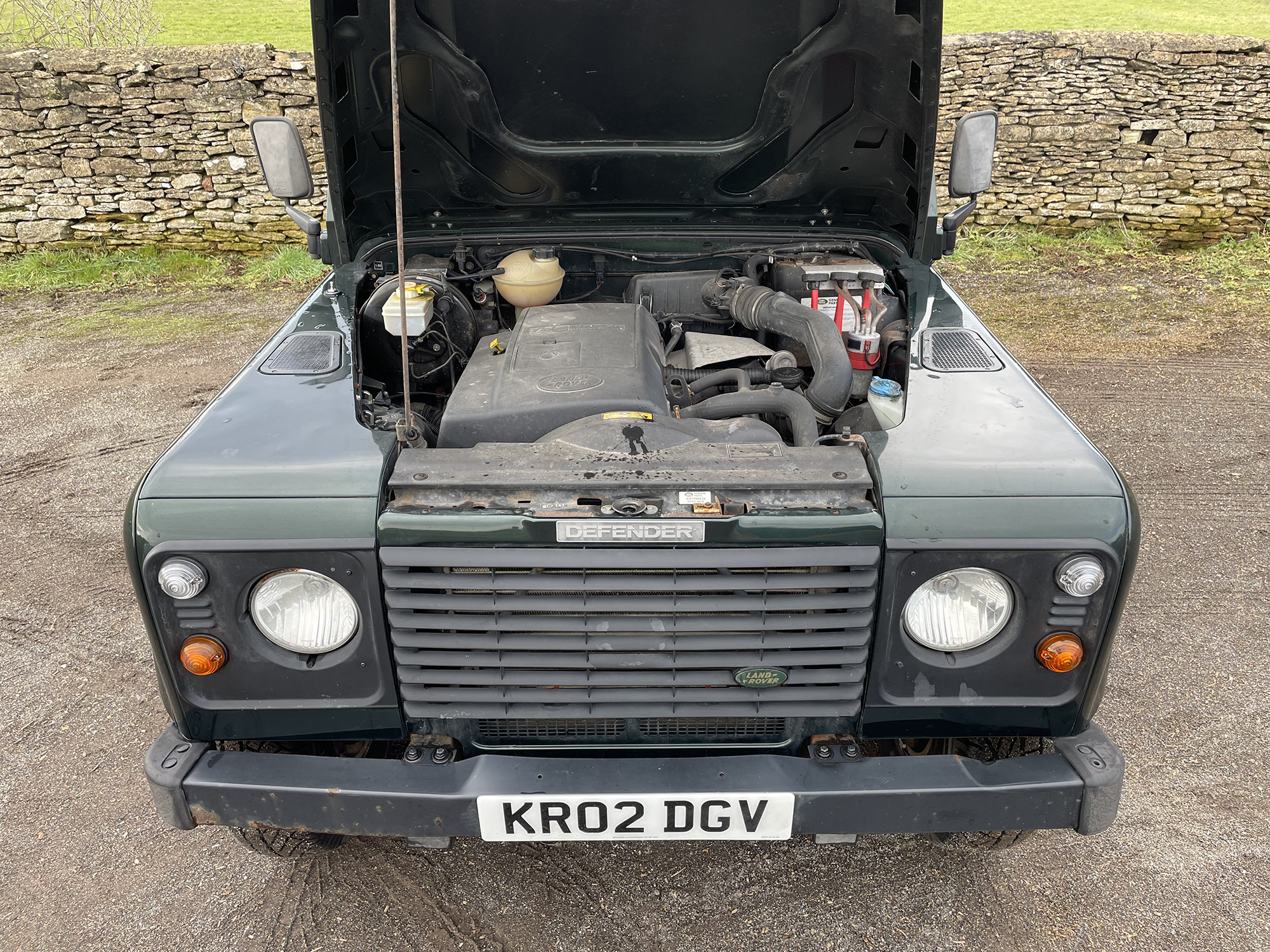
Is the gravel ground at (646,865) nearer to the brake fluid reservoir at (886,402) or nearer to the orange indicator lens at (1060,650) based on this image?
the orange indicator lens at (1060,650)

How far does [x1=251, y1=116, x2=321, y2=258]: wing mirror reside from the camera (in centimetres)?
325

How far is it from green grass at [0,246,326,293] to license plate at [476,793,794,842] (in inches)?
290

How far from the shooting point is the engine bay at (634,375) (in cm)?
200

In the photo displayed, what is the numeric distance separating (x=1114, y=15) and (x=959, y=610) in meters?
21.0

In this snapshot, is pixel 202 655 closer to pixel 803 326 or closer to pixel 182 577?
pixel 182 577

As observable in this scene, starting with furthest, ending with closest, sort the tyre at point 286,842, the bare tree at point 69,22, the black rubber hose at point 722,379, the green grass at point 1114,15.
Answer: the green grass at point 1114,15 < the bare tree at point 69,22 < the black rubber hose at point 722,379 < the tyre at point 286,842

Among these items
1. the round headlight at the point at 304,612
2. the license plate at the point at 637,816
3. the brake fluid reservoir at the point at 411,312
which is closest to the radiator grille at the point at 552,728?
the license plate at the point at 637,816

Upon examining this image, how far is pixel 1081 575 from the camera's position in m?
1.94

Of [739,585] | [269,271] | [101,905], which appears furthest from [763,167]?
[269,271]

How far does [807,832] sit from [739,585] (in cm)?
58

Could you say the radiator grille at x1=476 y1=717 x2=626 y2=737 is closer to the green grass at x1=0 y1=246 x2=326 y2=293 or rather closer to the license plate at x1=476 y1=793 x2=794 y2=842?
the license plate at x1=476 y1=793 x2=794 y2=842

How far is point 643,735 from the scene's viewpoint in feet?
7.23

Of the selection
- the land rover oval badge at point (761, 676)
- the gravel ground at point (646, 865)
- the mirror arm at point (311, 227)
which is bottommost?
the gravel ground at point (646, 865)

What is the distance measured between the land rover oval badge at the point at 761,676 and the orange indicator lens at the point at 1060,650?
559 millimetres
